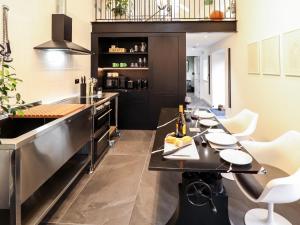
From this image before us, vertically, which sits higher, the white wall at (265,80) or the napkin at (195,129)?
the white wall at (265,80)

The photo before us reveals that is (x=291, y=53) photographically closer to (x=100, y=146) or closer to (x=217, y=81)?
(x=100, y=146)

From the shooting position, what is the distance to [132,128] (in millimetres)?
6391

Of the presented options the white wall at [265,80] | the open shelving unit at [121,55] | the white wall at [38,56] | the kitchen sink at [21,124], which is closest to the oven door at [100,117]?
the white wall at [38,56]

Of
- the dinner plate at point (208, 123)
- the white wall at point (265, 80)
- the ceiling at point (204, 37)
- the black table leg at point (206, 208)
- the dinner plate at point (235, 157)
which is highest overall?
the ceiling at point (204, 37)

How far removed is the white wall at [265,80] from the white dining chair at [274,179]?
915 millimetres

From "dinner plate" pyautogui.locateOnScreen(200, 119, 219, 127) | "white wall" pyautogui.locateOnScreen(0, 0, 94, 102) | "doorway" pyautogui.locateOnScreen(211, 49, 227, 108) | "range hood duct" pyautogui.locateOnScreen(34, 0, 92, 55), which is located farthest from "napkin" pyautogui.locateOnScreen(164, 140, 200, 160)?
"doorway" pyautogui.locateOnScreen(211, 49, 227, 108)

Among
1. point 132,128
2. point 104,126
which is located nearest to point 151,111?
point 132,128

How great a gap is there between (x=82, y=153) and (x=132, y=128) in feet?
8.96

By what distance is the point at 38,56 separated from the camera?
361 cm

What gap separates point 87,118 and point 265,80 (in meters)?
2.91

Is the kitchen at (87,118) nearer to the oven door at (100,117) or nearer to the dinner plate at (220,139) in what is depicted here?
the oven door at (100,117)

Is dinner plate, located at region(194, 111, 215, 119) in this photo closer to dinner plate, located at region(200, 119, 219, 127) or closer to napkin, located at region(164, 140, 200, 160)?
dinner plate, located at region(200, 119, 219, 127)

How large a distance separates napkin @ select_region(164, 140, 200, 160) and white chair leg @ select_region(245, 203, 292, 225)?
3.00ft

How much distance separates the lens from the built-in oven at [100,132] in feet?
12.7
